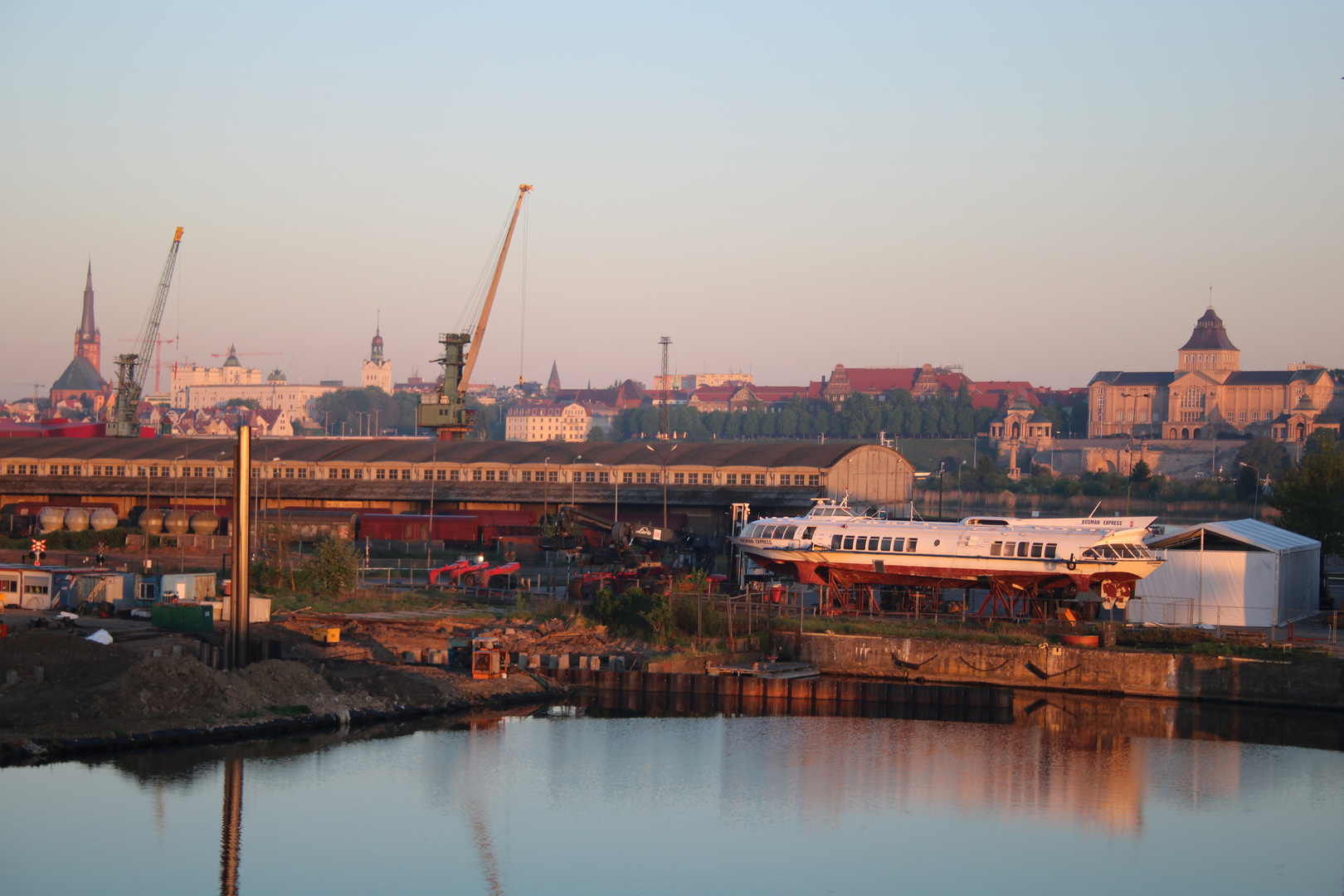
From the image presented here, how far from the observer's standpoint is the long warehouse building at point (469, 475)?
67.1m

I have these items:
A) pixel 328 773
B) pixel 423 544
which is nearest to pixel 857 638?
pixel 328 773

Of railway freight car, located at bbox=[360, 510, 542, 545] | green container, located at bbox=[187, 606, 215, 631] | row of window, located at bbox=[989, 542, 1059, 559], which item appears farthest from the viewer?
railway freight car, located at bbox=[360, 510, 542, 545]

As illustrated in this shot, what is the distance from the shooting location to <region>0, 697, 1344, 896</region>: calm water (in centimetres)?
2323

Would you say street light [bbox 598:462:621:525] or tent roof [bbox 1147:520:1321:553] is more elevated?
tent roof [bbox 1147:520:1321:553]

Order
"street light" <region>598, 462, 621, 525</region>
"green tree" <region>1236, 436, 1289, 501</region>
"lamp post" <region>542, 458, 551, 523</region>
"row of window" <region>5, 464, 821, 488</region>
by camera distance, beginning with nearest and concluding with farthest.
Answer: "street light" <region>598, 462, 621, 525</region> < "lamp post" <region>542, 458, 551, 523</region> < "row of window" <region>5, 464, 821, 488</region> < "green tree" <region>1236, 436, 1289, 501</region>

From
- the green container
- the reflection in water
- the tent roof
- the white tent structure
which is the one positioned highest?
the tent roof

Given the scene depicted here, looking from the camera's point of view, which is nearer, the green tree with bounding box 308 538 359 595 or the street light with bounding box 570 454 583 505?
the green tree with bounding box 308 538 359 595

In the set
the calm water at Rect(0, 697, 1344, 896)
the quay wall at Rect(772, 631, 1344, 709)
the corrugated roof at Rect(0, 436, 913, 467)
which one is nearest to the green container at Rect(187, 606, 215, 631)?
the calm water at Rect(0, 697, 1344, 896)

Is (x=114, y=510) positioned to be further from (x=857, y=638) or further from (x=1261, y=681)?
(x=1261, y=681)

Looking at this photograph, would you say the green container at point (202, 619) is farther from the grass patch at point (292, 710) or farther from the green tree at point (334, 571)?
the grass patch at point (292, 710)

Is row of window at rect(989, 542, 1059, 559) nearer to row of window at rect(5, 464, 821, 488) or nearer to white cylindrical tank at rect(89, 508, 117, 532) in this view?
row of window at rect(5, 464, 821, 488)

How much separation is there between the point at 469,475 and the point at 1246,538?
44.4m

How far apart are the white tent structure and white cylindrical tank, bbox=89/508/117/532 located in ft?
165

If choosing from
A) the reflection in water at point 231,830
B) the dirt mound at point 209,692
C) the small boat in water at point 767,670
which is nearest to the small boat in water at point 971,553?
the small boat in water at point 767,670
